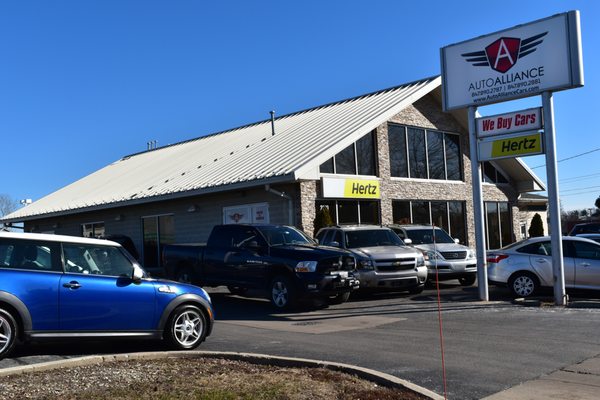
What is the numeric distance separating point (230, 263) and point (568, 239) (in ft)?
25.7

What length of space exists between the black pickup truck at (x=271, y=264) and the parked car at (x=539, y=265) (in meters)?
3.81

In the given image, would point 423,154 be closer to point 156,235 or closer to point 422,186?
point 422,186

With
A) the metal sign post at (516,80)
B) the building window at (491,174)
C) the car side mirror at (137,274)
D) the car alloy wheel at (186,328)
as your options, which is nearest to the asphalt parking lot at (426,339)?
the car alloy wheel at (186,328)

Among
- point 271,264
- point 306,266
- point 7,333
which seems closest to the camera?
point 7,333

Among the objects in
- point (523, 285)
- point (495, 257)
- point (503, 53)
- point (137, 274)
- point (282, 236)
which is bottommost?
point (523, 285)

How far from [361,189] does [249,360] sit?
1446cm

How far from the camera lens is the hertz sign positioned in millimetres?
20688

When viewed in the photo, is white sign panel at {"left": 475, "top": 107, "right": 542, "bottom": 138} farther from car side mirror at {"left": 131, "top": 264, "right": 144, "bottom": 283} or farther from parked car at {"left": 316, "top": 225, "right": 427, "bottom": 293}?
car side mirror at {"left": 131, "top": 264, "right": 144, "bottom": 283}

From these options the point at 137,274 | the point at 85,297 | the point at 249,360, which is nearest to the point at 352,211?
the point at 137,274

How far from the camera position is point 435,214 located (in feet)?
82.5

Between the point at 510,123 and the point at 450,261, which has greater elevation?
the point at 510,123

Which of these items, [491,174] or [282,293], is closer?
[282,293]

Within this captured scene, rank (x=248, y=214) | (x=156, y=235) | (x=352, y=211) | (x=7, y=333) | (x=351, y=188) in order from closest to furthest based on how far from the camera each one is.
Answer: (x=7, y=333)
(x=248, y=214)
(x=351, y=188)
(x=352, y=211)
(x=156, y=235)

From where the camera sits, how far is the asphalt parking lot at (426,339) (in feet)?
25.2
